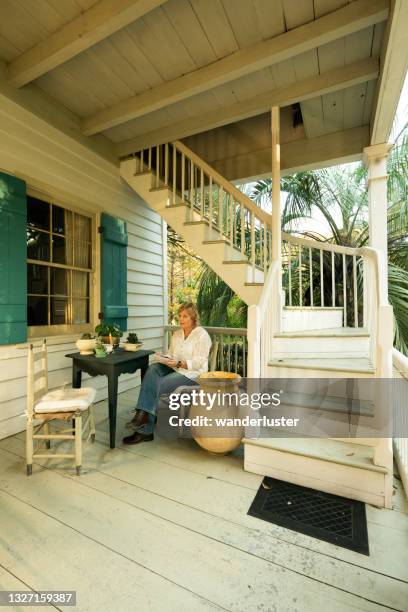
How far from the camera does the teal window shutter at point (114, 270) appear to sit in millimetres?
3375

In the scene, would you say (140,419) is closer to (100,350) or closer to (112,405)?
(112,405)

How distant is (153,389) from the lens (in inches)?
94.7

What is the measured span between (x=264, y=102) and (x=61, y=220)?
223 centimetres

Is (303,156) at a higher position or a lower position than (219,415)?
higher

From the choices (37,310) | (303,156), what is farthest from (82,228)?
(303,156)

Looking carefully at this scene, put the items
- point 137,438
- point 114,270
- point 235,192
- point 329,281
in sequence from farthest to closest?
point 329,281
point 114,270
point 235,192
point 137,438

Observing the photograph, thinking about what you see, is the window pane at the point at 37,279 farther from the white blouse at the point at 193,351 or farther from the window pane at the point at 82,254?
the white blouse at the point at 193,351

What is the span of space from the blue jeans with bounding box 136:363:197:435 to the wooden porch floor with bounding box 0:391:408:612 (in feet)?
1.49

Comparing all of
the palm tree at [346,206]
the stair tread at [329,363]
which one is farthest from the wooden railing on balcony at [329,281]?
the stair tread at [329,363]

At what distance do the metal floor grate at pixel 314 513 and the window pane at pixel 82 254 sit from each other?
267 cm

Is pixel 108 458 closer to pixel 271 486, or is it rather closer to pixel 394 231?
pixel 271 486

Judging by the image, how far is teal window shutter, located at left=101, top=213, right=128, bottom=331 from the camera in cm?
338

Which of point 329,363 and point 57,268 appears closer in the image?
point 329,363

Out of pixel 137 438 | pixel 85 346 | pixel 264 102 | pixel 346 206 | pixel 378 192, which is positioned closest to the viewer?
pixel 137 438
